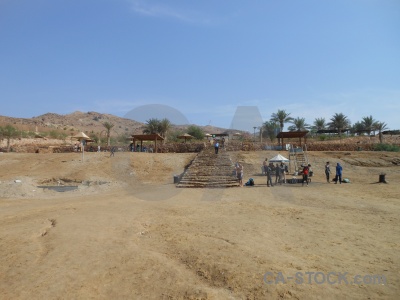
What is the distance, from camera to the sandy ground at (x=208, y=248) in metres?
4.52

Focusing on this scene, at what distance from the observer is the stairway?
1805 cm

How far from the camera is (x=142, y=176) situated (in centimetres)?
2227

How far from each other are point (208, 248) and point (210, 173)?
14149mm

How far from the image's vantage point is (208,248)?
20.4 ft

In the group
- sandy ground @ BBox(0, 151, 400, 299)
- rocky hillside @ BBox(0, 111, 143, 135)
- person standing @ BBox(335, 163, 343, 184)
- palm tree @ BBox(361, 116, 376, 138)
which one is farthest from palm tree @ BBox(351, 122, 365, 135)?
rocky hillside @ BBox(0, 111, 143, 135)

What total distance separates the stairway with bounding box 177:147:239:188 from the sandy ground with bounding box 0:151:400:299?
4155 millimetres

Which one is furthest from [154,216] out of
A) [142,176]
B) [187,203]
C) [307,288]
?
[142,176]

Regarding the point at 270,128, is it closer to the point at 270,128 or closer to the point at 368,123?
the point at 270,128

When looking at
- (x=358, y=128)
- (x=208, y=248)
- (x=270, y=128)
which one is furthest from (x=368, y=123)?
(x=208, y=248)

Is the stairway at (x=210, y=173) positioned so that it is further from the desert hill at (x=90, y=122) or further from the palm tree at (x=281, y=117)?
the desert hill at (x=90, y=122)

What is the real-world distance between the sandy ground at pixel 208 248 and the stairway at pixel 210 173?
415cm

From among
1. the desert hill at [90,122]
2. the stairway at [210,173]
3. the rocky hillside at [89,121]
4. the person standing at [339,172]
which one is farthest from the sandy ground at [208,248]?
the rocky hillside at [89,121]

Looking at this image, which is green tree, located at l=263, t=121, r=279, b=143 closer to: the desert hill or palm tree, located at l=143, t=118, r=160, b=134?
palm tree, located at l=143, t=118, r=160, b=134

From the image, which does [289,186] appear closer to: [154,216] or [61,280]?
[154,216]
